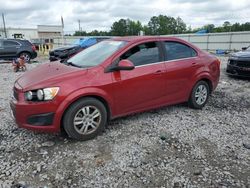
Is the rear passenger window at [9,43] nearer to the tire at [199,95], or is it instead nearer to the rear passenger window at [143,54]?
the rear passenger window at [143,54]

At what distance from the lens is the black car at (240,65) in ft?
28.1

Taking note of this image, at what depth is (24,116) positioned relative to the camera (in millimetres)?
3801

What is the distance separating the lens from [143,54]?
15.6 feet

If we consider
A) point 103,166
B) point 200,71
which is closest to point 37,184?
point 103,166

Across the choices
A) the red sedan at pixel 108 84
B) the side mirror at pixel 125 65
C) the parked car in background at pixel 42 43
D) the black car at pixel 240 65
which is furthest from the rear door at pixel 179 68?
the parked car in background at pixel 42 43

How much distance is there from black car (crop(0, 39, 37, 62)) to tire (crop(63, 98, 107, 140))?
1298 centimetres

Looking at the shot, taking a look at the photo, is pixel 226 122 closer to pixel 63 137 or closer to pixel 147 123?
pixel 147 123

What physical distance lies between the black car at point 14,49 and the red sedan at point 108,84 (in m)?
11.9

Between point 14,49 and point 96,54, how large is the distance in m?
12.5

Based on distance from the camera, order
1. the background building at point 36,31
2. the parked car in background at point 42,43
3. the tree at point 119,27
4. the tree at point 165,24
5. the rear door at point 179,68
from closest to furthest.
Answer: the rear door at point 179,68
the parked car in background at point 42,43
the background building at point 36,31
the tree at point 119,27
the tree at point 165,24

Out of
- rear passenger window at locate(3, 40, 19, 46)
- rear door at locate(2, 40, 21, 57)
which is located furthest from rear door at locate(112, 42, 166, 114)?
rear passenger window at locate(3, 40, 19, 46)

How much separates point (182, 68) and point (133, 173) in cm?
263

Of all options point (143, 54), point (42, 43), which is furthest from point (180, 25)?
point (143, 54)

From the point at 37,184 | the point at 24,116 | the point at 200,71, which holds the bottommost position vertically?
the point at 37,184
